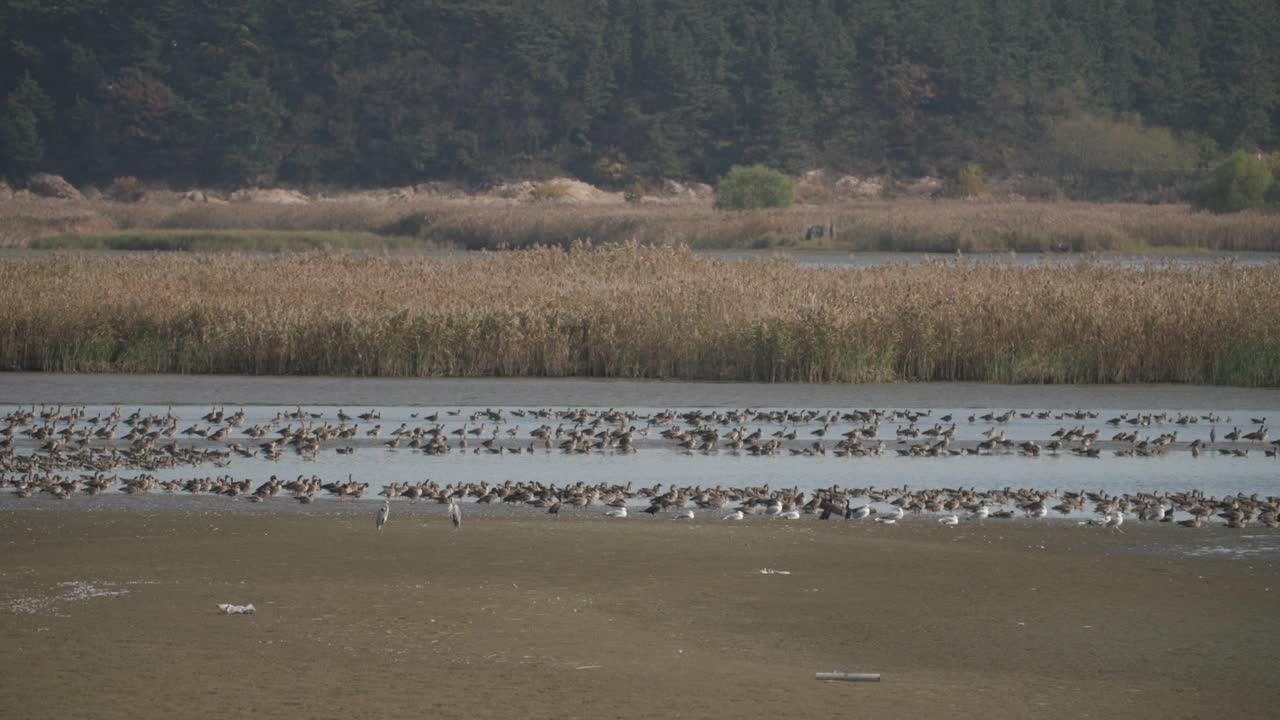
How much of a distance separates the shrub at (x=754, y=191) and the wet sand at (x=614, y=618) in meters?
76.3

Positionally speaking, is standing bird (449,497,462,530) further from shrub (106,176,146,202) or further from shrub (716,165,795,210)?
shrub (106,176,146,202)

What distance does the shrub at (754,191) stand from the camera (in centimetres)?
8925

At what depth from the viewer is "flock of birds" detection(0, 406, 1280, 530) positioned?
1398cm

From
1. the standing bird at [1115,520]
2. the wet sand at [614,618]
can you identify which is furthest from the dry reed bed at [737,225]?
the wet sand at [614,618]

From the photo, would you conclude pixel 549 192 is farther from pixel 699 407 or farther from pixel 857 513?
pixel 857 513

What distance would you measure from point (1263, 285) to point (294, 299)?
15829mm

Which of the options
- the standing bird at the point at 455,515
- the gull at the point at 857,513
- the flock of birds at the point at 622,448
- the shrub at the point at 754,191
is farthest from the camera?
the shrub at the point at 754,191

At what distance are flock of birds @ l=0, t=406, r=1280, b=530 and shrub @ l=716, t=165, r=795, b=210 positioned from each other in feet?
224

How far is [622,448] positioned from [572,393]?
544cm

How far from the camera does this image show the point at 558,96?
115m

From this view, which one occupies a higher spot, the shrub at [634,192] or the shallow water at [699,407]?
the shrub at [634,192]

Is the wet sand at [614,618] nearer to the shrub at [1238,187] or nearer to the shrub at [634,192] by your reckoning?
the shrub at [1238,187]

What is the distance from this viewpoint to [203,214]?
272 feet

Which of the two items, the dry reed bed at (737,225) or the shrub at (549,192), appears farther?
the shrub at (549,192)
